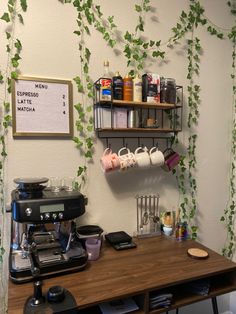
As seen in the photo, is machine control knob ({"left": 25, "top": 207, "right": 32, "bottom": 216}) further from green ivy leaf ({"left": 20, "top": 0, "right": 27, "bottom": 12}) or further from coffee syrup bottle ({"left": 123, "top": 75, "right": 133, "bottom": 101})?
A: green ivy leaf ({"left": 20, "top": 0, "right": 27, "bottom": 12})

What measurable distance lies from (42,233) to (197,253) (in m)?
0.80

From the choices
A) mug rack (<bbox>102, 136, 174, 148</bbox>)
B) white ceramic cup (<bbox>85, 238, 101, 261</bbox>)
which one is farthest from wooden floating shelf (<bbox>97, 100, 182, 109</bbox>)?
white ceramic cup (<bbox>85, 238, 101, 261</bbox>)

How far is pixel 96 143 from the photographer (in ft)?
4.99

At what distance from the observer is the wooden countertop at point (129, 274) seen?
979 millimetres

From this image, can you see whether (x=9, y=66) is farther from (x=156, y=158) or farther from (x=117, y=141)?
(x=156, y=158)

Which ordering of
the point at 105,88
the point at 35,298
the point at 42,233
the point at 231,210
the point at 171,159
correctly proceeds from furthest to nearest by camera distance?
the point at 231,210, the point at 171,159, the point at 105,88, the point at 42,233, the point at 35,298

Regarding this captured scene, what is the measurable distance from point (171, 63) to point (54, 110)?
0.84 metres

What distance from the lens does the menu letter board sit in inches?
52.5

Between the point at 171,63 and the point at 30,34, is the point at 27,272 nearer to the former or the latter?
the point at 30,34

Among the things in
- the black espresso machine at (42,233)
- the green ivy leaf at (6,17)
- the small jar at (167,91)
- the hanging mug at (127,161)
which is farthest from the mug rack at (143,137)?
the green ivy leaf at (6,17)

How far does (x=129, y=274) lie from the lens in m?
1.13

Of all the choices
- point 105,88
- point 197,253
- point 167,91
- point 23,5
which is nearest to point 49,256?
point 197,253

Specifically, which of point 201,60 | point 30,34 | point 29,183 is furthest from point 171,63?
point 29,183

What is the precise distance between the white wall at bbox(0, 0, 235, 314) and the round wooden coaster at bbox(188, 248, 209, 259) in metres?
0.41
